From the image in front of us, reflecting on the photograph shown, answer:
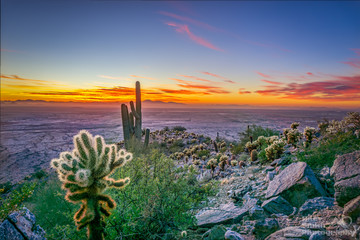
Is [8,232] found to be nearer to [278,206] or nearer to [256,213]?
[256,213]

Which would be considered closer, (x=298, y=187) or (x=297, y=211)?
(x=297, y=211)

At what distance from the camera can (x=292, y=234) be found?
2.84 m

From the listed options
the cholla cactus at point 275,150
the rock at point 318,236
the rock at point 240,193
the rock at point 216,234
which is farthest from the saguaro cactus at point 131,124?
the rock at point 318,236

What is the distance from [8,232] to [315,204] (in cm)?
489

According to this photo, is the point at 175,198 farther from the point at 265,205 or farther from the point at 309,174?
the point at 309,174

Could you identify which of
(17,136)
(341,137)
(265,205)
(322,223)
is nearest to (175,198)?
(265,205)

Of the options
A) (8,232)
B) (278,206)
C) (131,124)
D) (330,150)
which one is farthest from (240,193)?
(131,124)

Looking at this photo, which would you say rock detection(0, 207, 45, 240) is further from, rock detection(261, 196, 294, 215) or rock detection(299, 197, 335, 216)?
rock detection(299, 197, 335, 216)

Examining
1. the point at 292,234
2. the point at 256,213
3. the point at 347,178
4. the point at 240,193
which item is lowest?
the point at 240,193

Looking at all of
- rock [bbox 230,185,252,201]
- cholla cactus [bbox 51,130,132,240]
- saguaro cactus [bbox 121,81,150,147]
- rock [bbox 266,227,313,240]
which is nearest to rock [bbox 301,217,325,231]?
rock [bbox 266,227,313,240]

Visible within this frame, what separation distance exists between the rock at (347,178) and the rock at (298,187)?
0.44 meters

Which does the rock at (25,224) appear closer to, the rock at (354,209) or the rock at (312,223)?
the rock at (312,223)

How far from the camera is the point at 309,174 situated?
422 centimetres

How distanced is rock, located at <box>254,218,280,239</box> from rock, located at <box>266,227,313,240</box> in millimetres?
219
